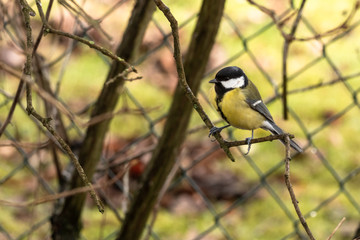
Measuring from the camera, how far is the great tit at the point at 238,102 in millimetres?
1792

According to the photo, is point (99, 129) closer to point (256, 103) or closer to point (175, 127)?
point (175, 127)

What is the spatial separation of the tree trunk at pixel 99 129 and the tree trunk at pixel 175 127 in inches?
6.2

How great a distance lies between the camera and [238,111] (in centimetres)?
179

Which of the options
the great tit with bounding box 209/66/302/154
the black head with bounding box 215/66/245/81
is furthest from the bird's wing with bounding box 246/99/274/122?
the black head with bounding box 215/66/245/81

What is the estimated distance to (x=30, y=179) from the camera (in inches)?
122

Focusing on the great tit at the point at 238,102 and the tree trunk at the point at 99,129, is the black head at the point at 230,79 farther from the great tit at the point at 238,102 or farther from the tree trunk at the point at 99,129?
the tree trunk at the point at 99,129

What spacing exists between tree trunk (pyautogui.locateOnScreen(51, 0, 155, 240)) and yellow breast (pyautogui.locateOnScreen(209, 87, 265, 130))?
28cm

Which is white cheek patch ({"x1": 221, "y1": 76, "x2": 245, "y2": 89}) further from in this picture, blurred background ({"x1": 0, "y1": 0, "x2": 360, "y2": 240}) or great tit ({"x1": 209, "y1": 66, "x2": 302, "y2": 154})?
blurred background ({"x1": 0, "y1": 0, "x2": 360, "y2": 240})

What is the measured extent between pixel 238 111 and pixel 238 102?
5 cm

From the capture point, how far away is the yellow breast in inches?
70.5

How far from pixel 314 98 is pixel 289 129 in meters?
0.29

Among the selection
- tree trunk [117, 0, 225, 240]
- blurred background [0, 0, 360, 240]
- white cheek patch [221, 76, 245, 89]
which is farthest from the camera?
blurred background [0, 0, 360, 240]

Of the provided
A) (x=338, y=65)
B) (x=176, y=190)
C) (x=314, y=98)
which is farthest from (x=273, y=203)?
(x=338, y=65)

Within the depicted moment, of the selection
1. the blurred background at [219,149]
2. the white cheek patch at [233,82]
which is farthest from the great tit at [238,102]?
the blurred background at [219,149]
